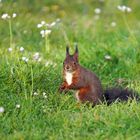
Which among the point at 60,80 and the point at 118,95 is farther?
the point at 60,80

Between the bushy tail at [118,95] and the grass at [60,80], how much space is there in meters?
0.26

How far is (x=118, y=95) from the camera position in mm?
6254

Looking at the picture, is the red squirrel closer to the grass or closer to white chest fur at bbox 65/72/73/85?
white chest fur at bbox 65/72/73/85

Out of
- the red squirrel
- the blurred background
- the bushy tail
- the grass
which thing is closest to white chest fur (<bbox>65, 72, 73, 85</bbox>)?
the red squirrel

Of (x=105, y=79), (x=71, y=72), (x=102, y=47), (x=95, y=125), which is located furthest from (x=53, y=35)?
(x=95, y=125)

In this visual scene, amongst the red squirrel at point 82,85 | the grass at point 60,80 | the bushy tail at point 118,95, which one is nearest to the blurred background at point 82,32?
the grass at point 60,80

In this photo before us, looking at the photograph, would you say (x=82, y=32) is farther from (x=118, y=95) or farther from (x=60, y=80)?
(x=118, y=95)

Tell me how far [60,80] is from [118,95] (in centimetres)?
74

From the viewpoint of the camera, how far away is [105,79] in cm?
734

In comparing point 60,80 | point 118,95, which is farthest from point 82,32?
point 118,95

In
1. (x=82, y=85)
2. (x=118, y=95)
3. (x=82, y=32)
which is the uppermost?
(x=82, y=85)

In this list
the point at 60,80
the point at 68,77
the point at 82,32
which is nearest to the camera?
the point at 68,77

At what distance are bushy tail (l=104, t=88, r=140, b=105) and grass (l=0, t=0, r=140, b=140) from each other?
0.26 metres

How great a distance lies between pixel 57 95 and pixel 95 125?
2.92ft
